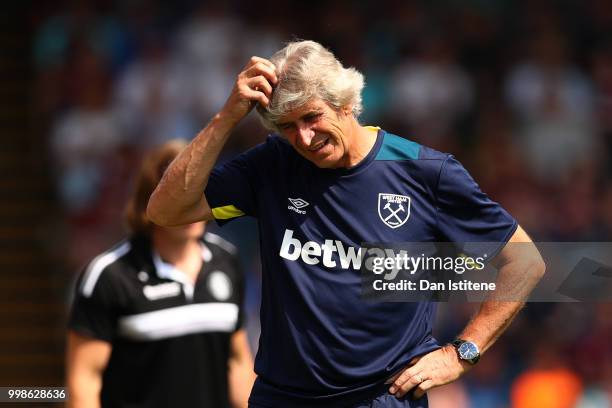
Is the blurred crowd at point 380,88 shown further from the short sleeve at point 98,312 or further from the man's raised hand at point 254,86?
the man's raised hand at point 254,86

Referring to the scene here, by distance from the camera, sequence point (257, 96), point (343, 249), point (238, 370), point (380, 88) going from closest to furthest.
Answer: point (257, 96) < point (343, 249) < point (238, 370) < point (380, 88)

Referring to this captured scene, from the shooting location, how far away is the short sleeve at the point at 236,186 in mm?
4211

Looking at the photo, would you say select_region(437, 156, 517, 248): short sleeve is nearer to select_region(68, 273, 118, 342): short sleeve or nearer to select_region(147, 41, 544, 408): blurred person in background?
select_region(147, 41, 544, 408): blurred person in background

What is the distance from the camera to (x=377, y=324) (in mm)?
4066

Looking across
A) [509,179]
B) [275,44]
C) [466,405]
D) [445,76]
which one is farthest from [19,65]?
[466,405]

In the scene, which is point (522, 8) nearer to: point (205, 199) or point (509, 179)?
point (509, 179)

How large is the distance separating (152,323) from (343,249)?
4.64ft

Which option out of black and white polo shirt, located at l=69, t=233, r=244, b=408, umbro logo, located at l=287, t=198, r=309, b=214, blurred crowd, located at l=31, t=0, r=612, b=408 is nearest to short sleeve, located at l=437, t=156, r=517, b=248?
umbro logo, located at l=287, t=198, r=309, b=214

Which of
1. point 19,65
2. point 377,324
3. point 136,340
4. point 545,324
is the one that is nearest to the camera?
point 377,324

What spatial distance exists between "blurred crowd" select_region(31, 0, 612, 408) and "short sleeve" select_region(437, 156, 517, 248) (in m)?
5.09

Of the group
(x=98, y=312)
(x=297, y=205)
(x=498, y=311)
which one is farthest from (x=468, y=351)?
(x=98, y=312)

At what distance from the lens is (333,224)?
4.12 m

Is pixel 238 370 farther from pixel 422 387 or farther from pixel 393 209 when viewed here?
pixel 393 209

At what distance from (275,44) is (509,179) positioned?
8.74ft
